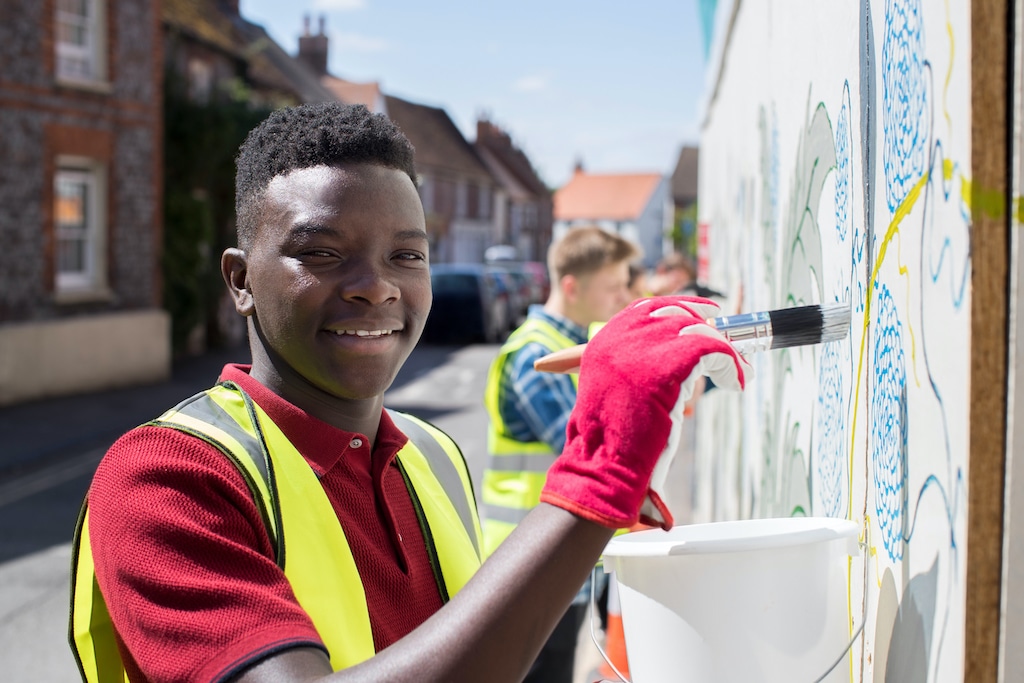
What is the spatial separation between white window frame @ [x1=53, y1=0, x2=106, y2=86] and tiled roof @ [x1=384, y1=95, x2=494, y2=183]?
28.9m

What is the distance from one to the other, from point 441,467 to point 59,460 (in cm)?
927

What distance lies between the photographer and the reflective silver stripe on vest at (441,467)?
1.83 meters

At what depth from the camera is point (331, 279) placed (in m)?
1.47

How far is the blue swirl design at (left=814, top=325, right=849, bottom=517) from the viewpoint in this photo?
1.64 meters

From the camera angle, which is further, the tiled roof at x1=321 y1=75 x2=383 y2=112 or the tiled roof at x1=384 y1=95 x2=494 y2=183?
the tiled roof at x1=384 y1=95 x2=494 y2=183

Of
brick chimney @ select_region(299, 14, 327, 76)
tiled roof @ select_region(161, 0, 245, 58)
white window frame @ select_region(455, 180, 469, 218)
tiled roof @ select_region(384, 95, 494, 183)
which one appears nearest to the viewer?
tiled roof @ select_region(161, 0, 245, 58)

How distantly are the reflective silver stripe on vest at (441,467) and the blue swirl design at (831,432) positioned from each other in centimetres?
62

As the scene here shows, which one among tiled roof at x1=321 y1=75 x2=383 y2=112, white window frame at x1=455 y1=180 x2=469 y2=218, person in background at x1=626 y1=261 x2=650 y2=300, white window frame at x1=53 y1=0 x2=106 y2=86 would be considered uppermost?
tiled roof at x1=321 y1=75 x2=383 y2=112

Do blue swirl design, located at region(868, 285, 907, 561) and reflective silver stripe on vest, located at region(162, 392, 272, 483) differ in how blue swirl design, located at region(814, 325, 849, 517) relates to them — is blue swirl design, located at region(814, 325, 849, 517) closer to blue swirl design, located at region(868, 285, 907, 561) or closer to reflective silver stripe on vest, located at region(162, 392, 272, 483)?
blue swirl design, located at region(868, 285, 907, 561)

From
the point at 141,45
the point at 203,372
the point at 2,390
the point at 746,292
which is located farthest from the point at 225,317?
the point at 746,292

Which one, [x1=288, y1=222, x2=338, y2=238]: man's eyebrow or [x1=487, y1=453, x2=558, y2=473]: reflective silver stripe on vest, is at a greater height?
[x1=288, y1=222, x2=338, y2=238]: man's eyebrow

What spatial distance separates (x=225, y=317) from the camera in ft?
63.9

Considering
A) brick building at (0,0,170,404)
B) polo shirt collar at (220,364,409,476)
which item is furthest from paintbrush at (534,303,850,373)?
brick building at (0,0,170,404)

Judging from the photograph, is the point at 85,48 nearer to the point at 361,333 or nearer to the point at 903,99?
the point at 361,333
